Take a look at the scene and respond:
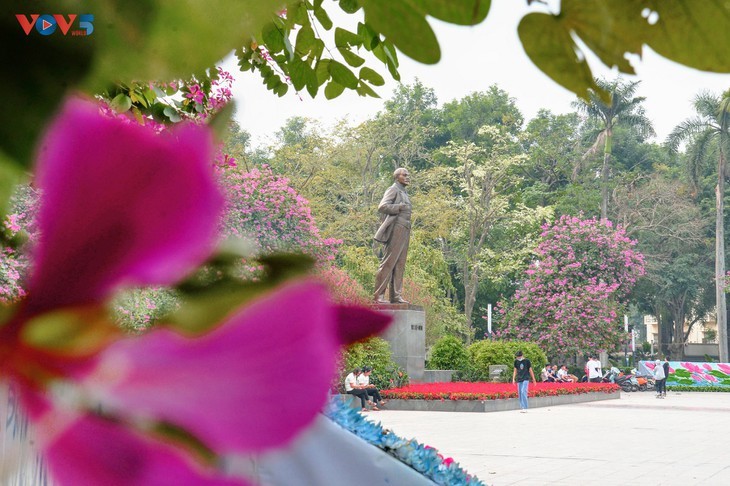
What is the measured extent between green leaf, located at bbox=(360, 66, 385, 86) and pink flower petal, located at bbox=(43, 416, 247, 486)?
69 cm

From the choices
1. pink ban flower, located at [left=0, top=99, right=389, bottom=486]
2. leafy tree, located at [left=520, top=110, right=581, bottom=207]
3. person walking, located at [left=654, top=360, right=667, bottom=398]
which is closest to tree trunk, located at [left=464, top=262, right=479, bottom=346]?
person walking, located at [left=654, top=360, right=667, bottom=398]

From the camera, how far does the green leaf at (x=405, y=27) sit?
0.49 feet

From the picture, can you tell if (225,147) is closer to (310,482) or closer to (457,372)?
(310,482)

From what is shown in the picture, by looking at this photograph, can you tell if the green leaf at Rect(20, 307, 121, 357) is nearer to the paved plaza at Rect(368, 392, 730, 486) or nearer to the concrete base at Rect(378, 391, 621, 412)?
the paved plaza at Rect(368, 392, 730, 486)

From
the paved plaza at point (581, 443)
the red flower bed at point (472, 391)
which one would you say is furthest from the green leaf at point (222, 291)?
the red flower bed at point (472, 391)

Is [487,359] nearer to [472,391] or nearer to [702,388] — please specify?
[472,391]

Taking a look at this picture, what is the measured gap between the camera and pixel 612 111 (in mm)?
244

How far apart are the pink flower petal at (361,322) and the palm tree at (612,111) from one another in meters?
0.10

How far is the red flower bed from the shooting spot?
10.3 m

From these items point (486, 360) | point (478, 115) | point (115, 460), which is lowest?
point (486, 360)

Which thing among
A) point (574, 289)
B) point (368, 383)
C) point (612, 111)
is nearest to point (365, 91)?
point (612, 111)

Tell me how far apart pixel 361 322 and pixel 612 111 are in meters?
0.16

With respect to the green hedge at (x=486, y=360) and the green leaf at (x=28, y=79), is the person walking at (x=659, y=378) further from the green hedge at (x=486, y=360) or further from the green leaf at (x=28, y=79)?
the green leaf at (x=28, y=79)

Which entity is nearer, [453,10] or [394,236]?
[453,10]
